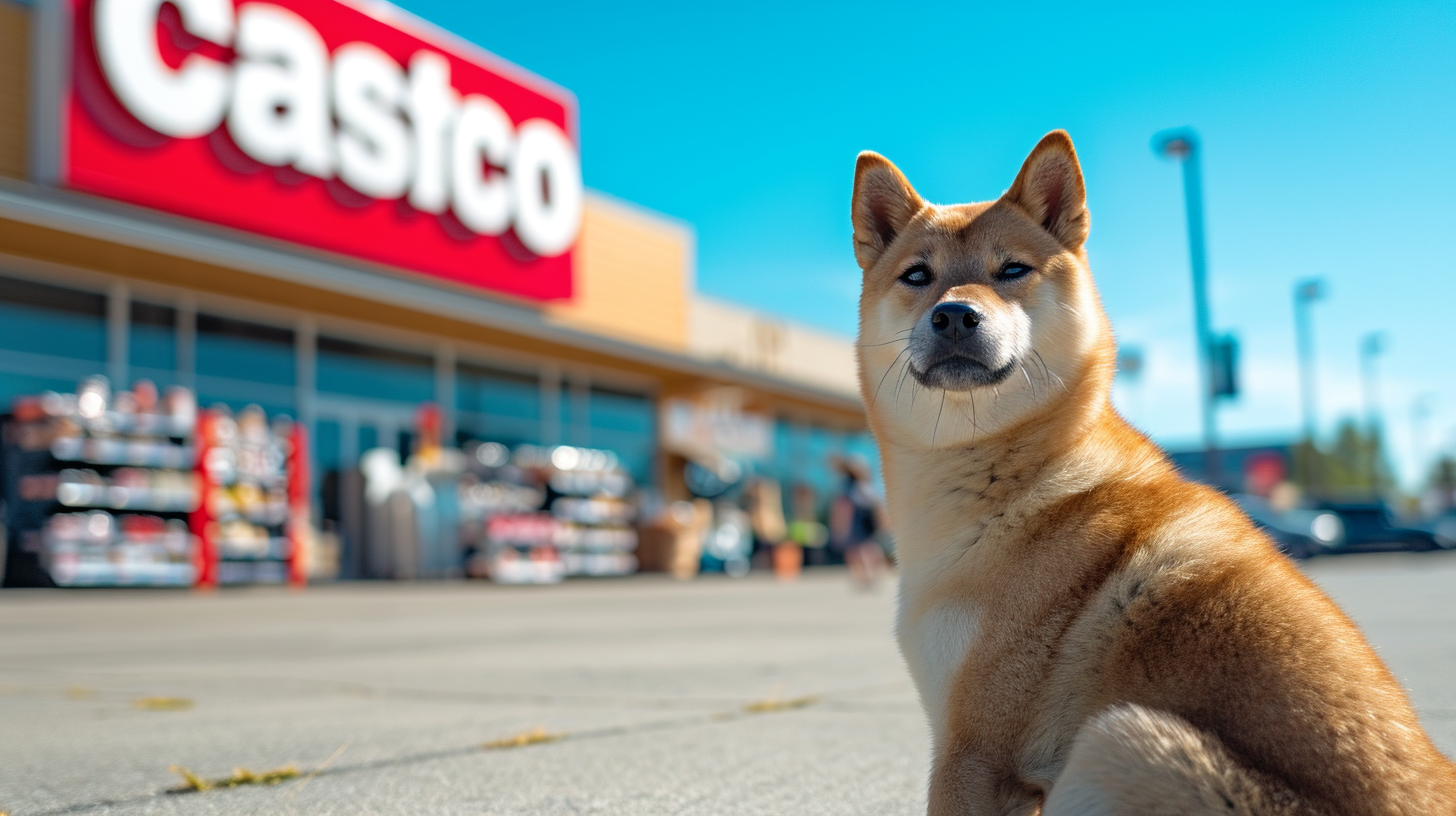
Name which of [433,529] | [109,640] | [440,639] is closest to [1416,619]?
[440,639]

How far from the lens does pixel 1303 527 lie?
27734 mm

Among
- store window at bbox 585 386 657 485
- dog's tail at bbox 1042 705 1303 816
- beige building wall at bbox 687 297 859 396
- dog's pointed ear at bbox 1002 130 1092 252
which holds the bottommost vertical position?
dog's tail at bbox 1042 705 1303 816

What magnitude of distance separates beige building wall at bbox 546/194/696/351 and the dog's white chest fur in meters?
21.6

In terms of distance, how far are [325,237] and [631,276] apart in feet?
31.1

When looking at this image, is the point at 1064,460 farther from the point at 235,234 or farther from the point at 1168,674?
the point at 235,234

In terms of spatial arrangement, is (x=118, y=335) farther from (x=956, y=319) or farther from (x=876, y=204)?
(x=956, y=319)

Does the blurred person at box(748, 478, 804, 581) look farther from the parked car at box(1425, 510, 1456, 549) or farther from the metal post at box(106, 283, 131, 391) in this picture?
the parked car at box(1425, 510, 1456, 549)

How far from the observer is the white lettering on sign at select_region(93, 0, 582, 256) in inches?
616

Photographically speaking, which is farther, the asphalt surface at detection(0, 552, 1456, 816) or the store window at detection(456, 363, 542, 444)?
the store window at detection(456, 363, 542, 444)

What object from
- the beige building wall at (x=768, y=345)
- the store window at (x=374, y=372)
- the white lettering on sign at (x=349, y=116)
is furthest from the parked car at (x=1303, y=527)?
the store window at (x=374, y=372)

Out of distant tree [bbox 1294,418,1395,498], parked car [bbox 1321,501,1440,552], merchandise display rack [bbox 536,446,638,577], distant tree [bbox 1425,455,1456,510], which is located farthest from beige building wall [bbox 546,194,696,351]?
distant tree [bbox 1294,418,1395,498]

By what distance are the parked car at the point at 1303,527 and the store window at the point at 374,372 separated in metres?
16.4

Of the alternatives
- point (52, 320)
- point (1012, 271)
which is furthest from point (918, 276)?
point (52, 320)

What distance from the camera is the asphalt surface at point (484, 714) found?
2795mm
